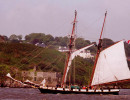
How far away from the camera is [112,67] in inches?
3066

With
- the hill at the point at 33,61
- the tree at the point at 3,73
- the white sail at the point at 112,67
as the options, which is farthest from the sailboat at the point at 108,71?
the hill at the point at 33,61

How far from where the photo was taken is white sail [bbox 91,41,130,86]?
7631 cm

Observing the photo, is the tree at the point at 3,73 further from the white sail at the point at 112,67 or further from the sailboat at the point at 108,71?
the white sail at the point at 112,67

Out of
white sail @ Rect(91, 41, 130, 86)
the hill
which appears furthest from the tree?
white sail @ Rect(91, 41, 130, 86)

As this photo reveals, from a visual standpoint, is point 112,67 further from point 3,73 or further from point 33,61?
point 33,61

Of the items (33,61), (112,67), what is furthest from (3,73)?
(112,67)

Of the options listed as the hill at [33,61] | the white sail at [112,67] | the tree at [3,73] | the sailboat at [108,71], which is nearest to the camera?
the white sail at [112,67]

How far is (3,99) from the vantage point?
63.2 metres

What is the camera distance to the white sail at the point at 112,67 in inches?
3004

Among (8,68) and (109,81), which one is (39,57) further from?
(109,81)

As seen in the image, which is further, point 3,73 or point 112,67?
point 3,73

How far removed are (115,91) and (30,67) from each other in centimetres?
8089

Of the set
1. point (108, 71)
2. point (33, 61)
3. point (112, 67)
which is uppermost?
point (33, 61)

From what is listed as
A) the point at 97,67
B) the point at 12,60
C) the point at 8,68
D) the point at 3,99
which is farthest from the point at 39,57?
the point at 3,99
